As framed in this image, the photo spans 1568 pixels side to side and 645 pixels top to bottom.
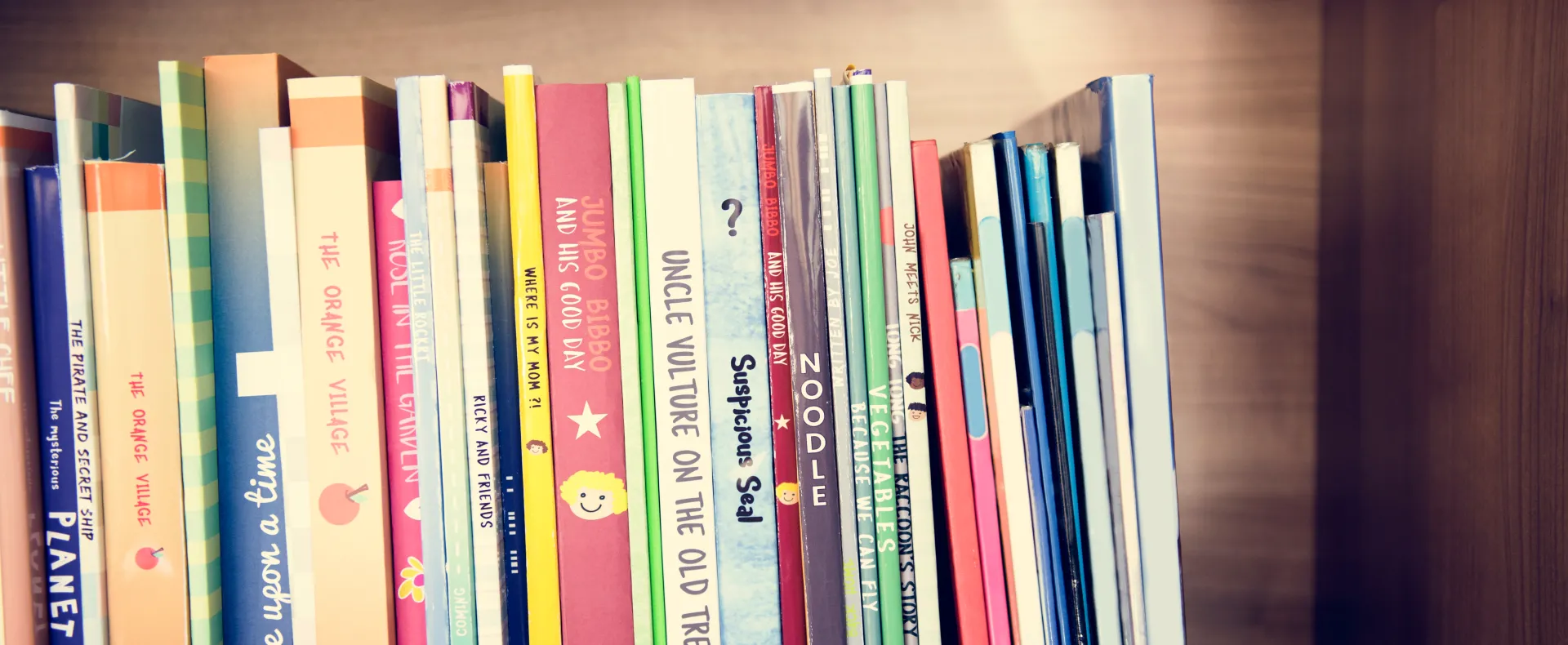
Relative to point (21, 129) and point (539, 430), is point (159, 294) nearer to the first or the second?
point (21, 129)

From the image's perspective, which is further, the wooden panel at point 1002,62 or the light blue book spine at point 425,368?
the wooden panel at point 1002,62

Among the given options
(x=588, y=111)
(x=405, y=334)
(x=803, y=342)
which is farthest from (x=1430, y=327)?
(x=405, y=334)

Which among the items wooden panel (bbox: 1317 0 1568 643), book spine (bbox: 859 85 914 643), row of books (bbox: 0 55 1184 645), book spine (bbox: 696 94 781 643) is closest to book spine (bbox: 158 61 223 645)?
row of books (bbox: 0 55 1184 645)

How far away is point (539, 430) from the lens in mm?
536

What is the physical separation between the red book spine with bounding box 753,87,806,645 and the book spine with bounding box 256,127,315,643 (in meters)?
0.30

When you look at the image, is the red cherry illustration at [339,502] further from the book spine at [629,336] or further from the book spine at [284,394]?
the book spine at [629,336]

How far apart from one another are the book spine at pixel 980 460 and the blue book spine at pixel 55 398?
567 mm

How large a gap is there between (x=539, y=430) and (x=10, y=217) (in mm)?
360

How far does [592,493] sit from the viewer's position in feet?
1.76

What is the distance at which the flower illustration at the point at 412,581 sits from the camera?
0.55 metres

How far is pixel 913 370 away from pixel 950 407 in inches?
1.3

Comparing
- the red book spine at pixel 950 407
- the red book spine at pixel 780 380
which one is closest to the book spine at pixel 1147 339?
the red book spine at pixel 950 407

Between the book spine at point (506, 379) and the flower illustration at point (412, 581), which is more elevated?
the book spine at point (506, 379)

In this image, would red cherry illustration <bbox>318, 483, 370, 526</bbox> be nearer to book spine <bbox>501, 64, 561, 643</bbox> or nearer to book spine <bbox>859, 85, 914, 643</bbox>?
book spine <bbox>501, 64, 561, 643</bbox>
